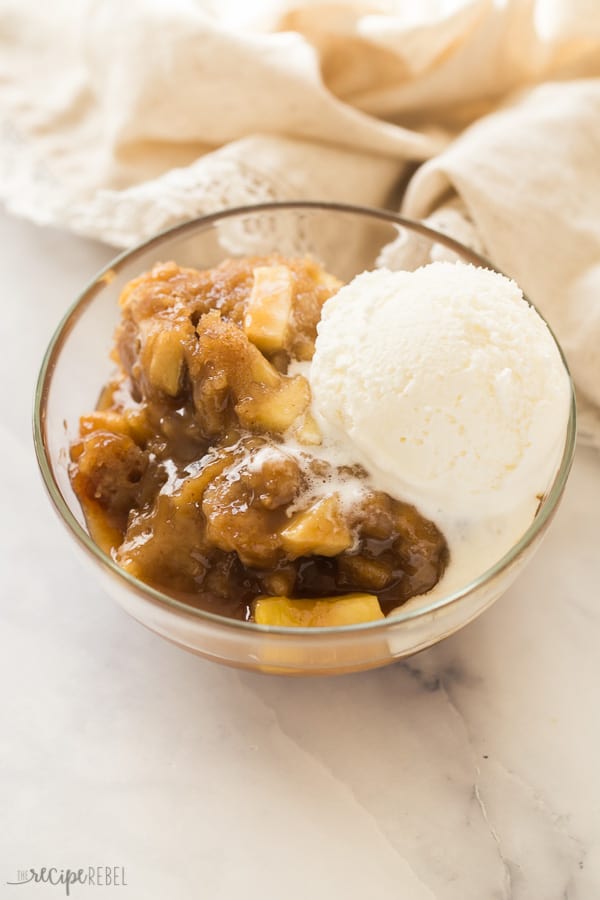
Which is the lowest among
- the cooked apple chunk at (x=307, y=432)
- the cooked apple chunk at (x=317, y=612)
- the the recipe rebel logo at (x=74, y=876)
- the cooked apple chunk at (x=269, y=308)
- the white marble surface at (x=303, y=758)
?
the the recipe rebel logo at (x=74, y=876)

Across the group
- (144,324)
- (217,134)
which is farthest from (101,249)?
(144,324)

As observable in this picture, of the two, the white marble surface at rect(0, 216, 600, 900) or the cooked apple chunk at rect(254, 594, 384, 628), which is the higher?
the cooked apple chunk at rect(254, 594, 384, 628)

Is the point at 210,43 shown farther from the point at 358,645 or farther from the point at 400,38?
the point at 358,645

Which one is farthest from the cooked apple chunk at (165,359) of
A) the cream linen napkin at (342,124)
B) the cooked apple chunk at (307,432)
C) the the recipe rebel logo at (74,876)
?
the the recipe rebel logo at (74,876)

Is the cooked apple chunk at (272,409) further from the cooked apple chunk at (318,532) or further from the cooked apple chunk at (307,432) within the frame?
the cooked apple chunk at (318,532)

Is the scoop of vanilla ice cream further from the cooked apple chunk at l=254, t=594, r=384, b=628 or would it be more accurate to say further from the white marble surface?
the white marble surface

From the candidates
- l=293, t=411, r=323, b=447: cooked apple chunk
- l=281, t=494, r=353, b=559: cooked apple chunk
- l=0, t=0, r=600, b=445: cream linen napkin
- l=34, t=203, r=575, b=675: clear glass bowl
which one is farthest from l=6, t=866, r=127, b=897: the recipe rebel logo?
l=0, t=0, r=600, b=445: cream linen napkin
